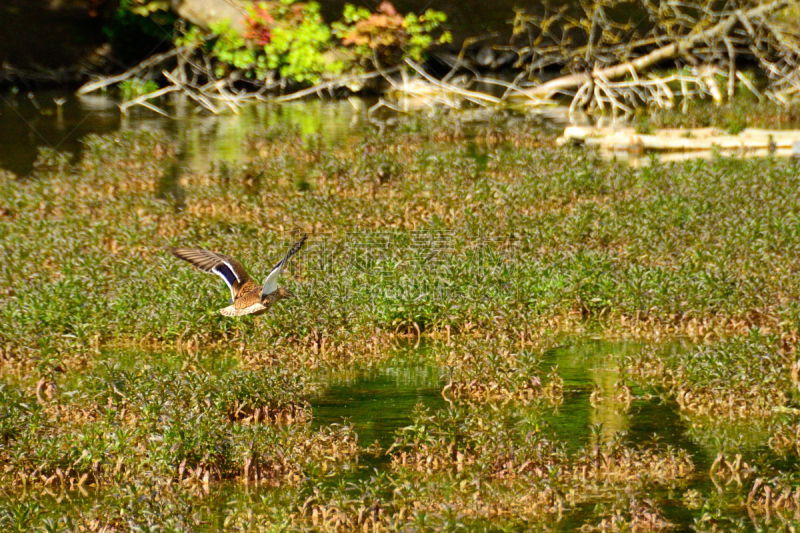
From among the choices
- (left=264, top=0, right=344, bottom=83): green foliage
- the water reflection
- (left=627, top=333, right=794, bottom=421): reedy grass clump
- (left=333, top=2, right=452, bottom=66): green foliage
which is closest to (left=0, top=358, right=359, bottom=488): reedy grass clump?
(left=627, top=333, right=794, bottom=421): reedy grass clump

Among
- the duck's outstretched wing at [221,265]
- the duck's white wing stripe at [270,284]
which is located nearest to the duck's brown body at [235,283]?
the duck's outstretched wing at [221,265]

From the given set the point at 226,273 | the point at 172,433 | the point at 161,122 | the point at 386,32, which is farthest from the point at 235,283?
the point at 386,32

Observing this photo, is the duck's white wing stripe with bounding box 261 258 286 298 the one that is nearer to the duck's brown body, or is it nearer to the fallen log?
the duck's brown body

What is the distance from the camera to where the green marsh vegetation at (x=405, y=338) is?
6.99 meters

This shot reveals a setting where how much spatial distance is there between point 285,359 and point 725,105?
14.4 m

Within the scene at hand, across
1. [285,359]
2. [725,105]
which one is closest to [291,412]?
[285,359]

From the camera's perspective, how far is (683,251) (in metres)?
11.9

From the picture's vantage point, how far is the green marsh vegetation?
22.9ft

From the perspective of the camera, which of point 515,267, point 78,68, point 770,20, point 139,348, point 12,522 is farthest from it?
point 78,68

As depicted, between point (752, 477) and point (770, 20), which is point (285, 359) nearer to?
point (752, 477)

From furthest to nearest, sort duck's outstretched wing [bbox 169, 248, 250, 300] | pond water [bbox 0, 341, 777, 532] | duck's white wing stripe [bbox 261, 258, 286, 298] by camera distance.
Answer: duck's outstretched wing [bbox 169, 248, 250, 300]
duck's white wing stripe [bbox 261, 258, 286, 298]
pond water [bbox 0, 341, 777, 532]

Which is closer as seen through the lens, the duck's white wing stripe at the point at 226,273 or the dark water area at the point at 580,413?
the dark water area at the point at 580,413

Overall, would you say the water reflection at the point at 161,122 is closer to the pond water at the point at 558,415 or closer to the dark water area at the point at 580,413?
the pond water at the point at 558,415

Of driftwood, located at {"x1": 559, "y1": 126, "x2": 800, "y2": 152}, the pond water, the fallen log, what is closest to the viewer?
the pond water
